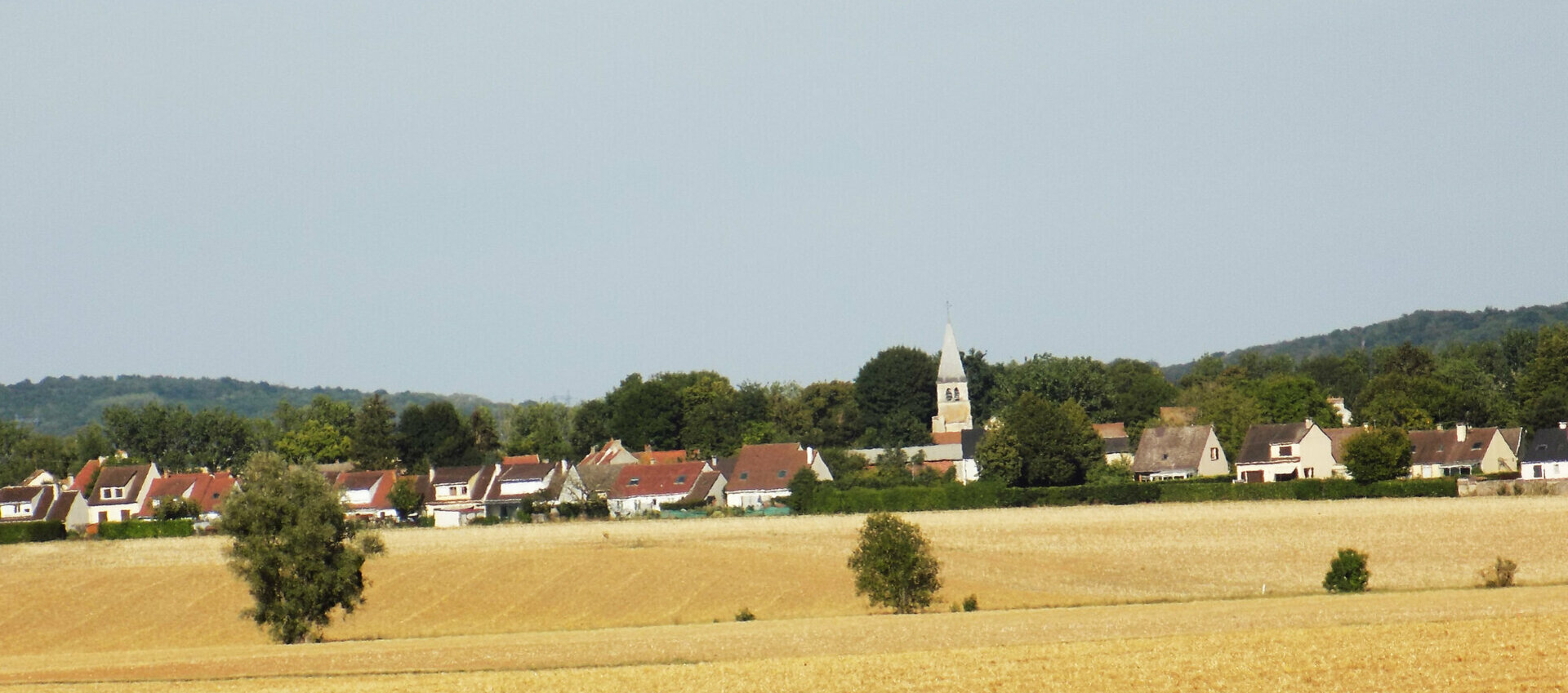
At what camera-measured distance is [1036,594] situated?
46.8 metres

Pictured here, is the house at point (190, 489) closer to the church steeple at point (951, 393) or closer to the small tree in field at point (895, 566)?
the church steeple at point (951, 393)

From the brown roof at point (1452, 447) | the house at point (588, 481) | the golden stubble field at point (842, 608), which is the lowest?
the golden stubble field at point (842, 608)

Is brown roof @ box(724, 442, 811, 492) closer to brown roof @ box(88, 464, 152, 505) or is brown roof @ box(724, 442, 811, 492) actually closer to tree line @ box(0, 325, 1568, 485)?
tree line @ box(0, 325, 1568, 485)

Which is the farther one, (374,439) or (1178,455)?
(374,439)

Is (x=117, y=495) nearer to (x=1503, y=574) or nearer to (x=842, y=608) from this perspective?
(x=842, y=608)

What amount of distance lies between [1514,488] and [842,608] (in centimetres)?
3306

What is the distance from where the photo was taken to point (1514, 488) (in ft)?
198

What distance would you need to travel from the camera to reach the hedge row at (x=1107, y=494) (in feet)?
200

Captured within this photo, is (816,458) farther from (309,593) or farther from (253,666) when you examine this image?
(253,666)

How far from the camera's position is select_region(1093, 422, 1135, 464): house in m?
96.6

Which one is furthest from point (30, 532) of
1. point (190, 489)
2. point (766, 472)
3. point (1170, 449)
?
point (1170, 449)

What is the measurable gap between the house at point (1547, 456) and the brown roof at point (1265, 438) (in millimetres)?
11741

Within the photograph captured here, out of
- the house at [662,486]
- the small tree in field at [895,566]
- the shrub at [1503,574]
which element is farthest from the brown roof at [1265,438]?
the small tree in field at [895,566]

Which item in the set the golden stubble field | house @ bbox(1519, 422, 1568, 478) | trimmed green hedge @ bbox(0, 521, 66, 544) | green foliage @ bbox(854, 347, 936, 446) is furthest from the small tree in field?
green foliage @ bbox(854, 347, 936, 446)
